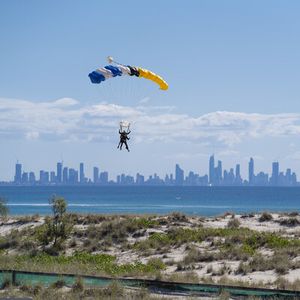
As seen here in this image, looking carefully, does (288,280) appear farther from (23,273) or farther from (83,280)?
(23,273)

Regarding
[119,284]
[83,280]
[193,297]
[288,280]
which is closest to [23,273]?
[83,280]

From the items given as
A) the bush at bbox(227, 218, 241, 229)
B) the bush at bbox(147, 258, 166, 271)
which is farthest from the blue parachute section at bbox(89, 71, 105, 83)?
the bush at bbox(227, 218, 241, 229)

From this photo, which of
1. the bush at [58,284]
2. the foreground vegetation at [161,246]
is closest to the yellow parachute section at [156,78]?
the foreground vegetation at [161,246]

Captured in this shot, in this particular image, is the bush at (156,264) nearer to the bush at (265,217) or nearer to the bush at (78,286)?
the bush at (78,286)

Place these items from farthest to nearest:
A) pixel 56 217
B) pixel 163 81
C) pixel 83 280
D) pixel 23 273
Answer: pixel 56 217
pixel 163 81
pixel 23 273
pixel 83 280

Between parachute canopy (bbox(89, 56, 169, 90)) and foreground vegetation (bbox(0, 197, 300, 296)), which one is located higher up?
parachute canopy (bbox(89, 56, 169, 90))

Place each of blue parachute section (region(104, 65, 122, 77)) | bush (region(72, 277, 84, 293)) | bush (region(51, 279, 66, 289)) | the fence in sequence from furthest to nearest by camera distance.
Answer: blue parachute section (region(104, 65, 122, 77)), bush (region(51, 279, 66, 289)), bush (region(72, 277, 84, 293)), the fence

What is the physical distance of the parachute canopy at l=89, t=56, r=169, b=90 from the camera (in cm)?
2889

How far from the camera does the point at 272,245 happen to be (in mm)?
29562

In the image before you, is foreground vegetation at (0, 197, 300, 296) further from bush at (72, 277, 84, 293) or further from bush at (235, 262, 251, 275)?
bush at (72, 277, 84, 293)

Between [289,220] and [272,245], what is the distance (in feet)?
24.4

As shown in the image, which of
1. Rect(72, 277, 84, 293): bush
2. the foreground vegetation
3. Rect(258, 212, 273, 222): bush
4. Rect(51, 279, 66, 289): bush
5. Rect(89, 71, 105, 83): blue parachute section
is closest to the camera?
Rect(72, 277, 84, 293): bush

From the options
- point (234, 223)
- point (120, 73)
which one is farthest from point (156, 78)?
point (234, 223)

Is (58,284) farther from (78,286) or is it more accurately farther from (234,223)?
(234,223)
